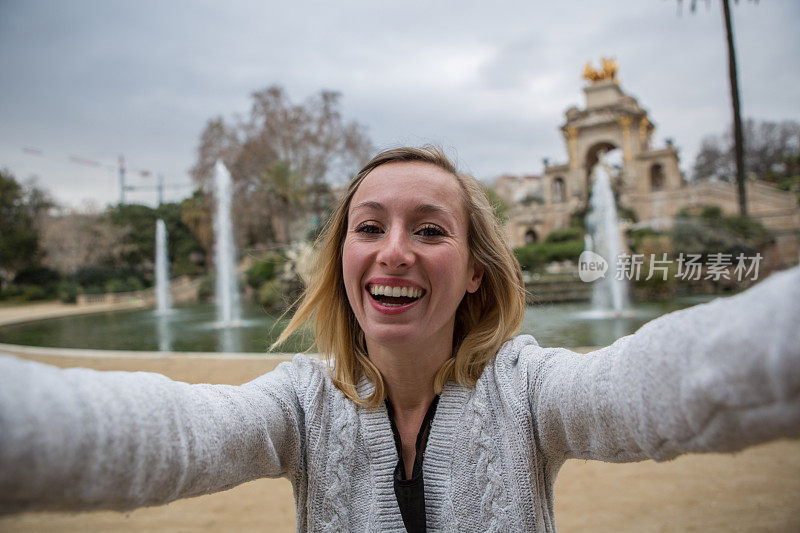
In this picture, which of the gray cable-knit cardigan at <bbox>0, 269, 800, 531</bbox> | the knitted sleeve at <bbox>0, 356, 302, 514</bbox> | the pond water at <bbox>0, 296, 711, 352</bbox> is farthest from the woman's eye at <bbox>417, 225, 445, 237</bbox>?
the pond water at <bbox>0, 296, 711, 352</bbox>

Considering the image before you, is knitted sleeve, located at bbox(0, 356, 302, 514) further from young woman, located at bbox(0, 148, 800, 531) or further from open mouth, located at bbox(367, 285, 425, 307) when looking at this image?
open mouth, located at bbox(367, 285, 425, 307)

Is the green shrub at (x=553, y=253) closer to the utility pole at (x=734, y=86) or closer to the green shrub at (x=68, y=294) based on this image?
the utility pole at (x=734, y=86)

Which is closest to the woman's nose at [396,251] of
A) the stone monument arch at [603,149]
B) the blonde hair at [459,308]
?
the blonde hair at [459,308]

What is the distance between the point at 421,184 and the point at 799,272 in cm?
83

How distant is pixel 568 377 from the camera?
0.96 metres

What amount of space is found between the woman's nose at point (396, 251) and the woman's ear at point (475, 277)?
274mm

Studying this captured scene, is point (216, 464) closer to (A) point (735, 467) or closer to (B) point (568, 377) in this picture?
(B) point (568, 377)

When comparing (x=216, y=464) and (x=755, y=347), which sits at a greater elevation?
(x=755, y=347)

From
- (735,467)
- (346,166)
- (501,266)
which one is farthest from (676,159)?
(501,266)

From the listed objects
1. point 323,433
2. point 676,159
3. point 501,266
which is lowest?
point 323,433

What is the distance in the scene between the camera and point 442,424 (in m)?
1.16

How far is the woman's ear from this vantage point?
1.38 metres

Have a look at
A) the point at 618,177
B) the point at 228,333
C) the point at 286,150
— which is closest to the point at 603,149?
the point at 618,177

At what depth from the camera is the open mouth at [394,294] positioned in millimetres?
1163
